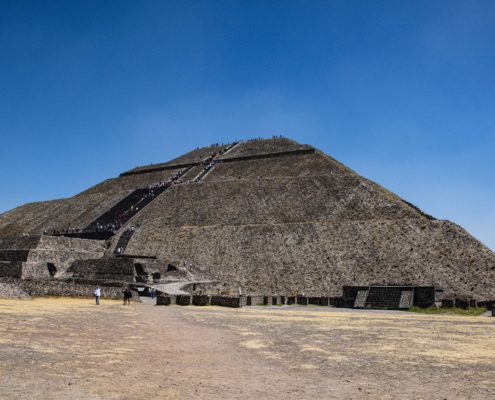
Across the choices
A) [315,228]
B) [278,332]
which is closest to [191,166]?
[315,228]

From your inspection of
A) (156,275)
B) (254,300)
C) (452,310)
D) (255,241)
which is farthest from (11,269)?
(452,310)

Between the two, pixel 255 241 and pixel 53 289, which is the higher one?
pixel 255 241

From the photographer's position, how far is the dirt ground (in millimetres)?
8922

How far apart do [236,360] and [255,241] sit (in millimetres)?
33333

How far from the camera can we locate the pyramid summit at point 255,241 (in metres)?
38.5

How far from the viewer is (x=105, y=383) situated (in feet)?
29.8

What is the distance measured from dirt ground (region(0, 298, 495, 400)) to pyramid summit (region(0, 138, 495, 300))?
1603cm

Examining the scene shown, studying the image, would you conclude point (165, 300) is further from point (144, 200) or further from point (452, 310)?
point (144, 200)

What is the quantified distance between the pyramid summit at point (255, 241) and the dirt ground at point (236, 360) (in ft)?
52.6

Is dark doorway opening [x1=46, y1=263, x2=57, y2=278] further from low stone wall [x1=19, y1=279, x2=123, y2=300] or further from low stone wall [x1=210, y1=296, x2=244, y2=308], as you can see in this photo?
low stone wall [x1=210, y1=296, x2=244, y2=308]

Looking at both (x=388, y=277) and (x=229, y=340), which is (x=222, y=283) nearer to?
(x=388, y=277)

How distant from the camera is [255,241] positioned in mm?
45438

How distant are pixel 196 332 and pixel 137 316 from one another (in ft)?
19.9

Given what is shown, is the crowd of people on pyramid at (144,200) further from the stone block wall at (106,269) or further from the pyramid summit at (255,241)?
the stone block wall at (106,269)
